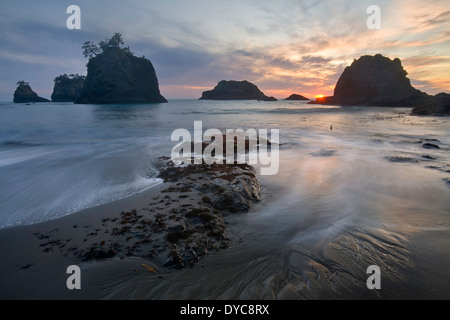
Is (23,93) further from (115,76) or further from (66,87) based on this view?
(115,76)

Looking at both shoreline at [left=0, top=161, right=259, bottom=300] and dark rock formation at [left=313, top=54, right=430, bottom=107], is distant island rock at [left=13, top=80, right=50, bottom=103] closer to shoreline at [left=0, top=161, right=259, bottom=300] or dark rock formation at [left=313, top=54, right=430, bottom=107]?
dark rock formation at [left=313, top=54, right=430, bottom=107]

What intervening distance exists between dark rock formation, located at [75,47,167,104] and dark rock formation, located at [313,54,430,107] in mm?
89836

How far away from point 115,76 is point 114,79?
1446 millimetres

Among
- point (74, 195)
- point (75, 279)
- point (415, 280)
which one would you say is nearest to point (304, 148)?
point (415, 280)

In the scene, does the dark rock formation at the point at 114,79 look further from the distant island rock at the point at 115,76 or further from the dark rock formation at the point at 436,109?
the dark rock formation at the point at 436,109

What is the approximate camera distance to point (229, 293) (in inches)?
124

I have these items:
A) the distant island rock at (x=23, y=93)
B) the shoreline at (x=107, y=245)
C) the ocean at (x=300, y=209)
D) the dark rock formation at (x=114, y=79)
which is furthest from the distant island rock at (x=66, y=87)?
the shoreline at (x=107, y=245)

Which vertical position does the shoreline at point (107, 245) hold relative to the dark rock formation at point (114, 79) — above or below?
below

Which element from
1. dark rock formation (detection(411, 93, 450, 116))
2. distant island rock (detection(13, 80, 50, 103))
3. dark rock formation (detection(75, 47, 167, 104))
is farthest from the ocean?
distant island rock (detection(13, 80, 50, 103))

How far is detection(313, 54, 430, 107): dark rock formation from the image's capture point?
298ft

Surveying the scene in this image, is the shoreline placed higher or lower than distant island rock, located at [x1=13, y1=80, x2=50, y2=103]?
lower

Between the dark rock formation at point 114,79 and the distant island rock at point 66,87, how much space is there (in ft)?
170

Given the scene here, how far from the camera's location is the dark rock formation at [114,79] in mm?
97000

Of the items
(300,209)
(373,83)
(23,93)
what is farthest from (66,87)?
(300,209)
